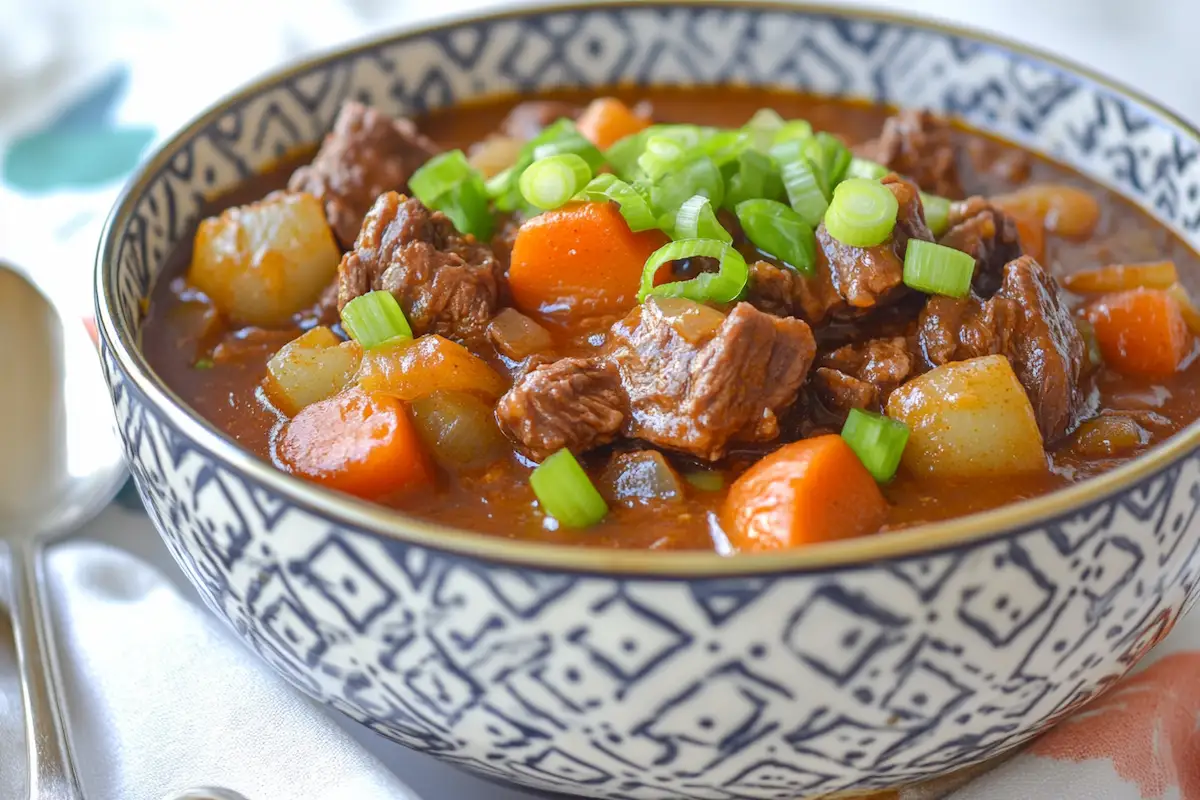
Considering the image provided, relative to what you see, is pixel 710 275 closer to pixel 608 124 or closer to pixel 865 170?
pixel 865 170

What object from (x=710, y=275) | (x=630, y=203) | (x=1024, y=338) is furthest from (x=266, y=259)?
(x=1024, y=338)

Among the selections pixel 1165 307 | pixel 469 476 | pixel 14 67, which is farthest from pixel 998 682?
pixel 14 67

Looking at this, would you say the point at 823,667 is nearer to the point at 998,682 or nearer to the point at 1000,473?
the point at 998,682

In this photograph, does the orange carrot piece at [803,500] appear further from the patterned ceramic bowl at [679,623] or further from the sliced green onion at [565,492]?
the patterned ceramic bowl at [679,623]

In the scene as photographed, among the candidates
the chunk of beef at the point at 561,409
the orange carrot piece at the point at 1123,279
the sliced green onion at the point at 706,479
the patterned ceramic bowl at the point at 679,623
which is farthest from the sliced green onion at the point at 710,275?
the orange carrot piece at the point at 1123,279

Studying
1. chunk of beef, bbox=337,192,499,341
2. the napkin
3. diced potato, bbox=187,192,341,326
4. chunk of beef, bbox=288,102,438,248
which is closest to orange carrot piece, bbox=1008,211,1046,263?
chunk of beef, bbox=337,192,499,341

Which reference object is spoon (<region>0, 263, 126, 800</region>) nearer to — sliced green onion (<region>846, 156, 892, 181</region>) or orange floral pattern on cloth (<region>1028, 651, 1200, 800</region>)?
sliced green onion (<region>846, 156, 892, 181</region>)
